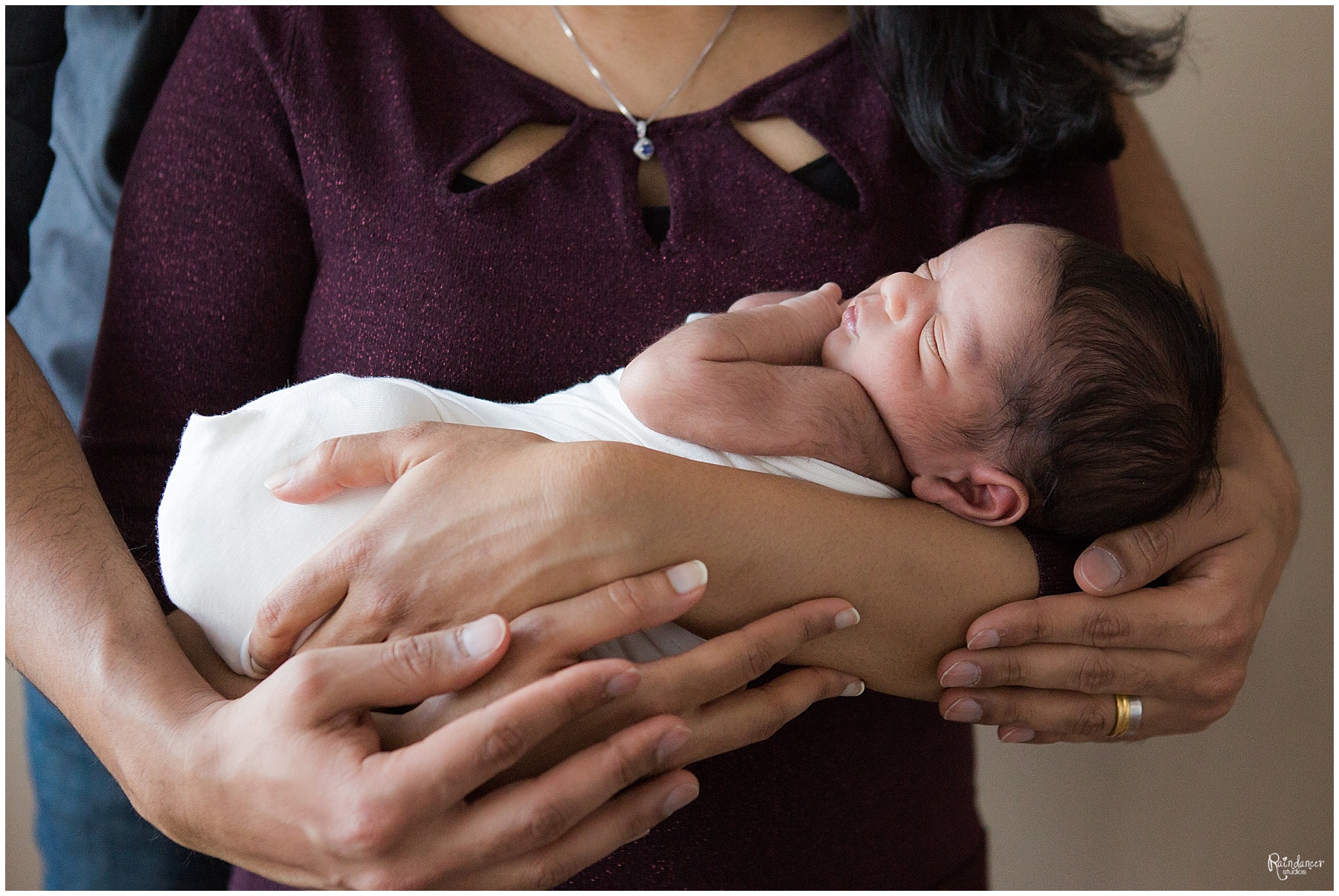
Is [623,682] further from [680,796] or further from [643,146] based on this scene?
[643,146]

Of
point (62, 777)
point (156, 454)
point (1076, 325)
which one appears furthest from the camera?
point (62, 777)

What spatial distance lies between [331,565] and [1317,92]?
6.33ft

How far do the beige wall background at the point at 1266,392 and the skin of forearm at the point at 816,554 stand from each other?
1.10 meters

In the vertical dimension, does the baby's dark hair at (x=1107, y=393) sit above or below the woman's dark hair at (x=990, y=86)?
below

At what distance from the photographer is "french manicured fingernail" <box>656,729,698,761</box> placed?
0.88 metres

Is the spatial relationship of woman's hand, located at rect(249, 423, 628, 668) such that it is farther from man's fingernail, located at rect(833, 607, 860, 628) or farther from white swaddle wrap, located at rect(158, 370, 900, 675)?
man's fingernail, located at rect(833, 607, 860, 628)

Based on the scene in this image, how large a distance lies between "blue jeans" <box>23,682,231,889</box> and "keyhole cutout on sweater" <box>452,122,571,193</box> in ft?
3.47

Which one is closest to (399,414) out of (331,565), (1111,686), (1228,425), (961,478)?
(331,565)

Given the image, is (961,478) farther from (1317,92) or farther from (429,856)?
(1317,92)

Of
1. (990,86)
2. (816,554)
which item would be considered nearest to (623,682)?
(816,554)

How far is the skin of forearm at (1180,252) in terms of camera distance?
52.1 inches

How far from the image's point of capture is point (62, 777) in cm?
145
